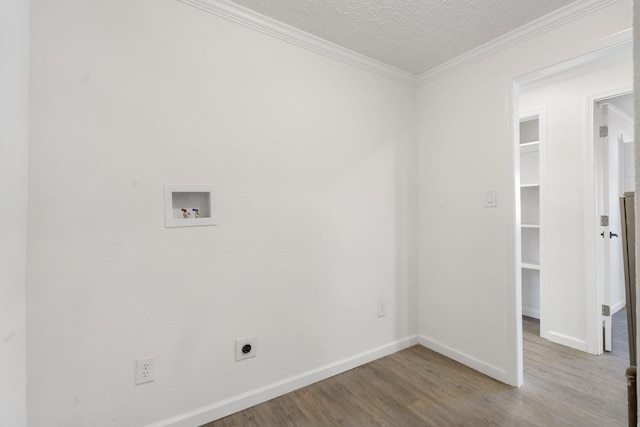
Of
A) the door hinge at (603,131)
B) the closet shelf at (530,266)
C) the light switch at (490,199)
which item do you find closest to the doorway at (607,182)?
the door hinge at (603,131)

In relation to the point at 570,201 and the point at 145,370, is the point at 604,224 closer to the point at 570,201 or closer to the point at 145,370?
the point at 570,201

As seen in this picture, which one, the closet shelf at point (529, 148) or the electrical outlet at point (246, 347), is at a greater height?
the closet shelf at point (529, 148)

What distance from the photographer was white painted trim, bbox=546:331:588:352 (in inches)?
97.7

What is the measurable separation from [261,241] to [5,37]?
137 cm

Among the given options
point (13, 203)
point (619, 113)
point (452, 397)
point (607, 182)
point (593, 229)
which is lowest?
point (452, 397)

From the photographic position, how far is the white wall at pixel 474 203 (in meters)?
2.01

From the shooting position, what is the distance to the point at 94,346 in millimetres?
1391

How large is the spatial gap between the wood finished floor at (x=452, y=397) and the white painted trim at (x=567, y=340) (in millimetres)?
127

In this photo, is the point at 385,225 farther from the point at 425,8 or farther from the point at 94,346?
the point at 94,346

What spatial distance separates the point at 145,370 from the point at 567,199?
11.4ft

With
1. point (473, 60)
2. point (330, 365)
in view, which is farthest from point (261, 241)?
point (473, 60)

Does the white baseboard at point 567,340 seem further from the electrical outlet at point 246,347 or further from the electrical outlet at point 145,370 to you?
the electrical outlet at point 145,370

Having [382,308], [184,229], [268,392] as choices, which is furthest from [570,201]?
[184,229]

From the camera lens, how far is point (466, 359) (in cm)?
229
